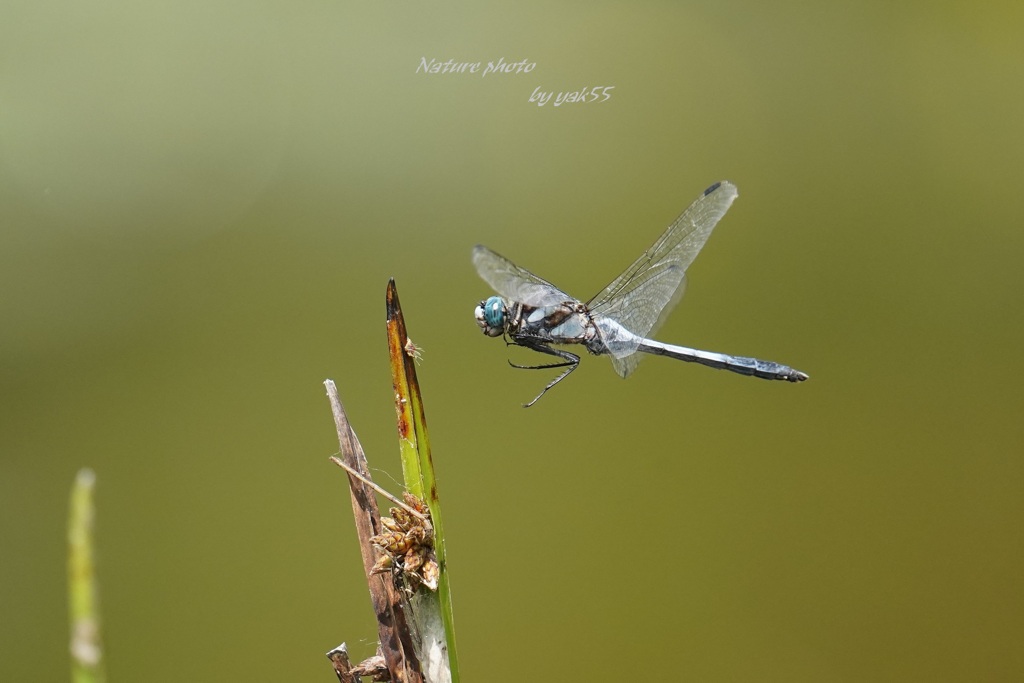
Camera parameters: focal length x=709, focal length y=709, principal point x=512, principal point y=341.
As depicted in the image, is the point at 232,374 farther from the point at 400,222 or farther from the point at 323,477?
the point at 400,222

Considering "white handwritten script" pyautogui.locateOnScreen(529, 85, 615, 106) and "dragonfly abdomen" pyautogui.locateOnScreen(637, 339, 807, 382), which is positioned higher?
"white handwritten script" pyautogui.locateOnScreen(529, 85, 615, 106)

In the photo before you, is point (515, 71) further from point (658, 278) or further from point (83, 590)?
point (83, 590)

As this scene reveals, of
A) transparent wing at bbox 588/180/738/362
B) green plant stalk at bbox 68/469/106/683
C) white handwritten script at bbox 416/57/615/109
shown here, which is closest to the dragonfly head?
transparent wing at bbox 588/180/738/362

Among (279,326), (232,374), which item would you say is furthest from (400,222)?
(232,374)

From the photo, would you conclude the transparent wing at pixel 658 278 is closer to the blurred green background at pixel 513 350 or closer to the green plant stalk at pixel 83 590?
the green plant stalk at pixel 83 590

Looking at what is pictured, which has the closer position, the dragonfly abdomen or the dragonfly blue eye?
the dragonfly blue eye

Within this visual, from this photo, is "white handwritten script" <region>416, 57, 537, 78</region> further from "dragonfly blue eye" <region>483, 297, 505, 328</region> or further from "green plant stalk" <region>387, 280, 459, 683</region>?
"green plant stalk" <region>387, 280, 459, 683</region>

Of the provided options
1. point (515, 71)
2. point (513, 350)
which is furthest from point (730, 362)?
point (515, 71)
